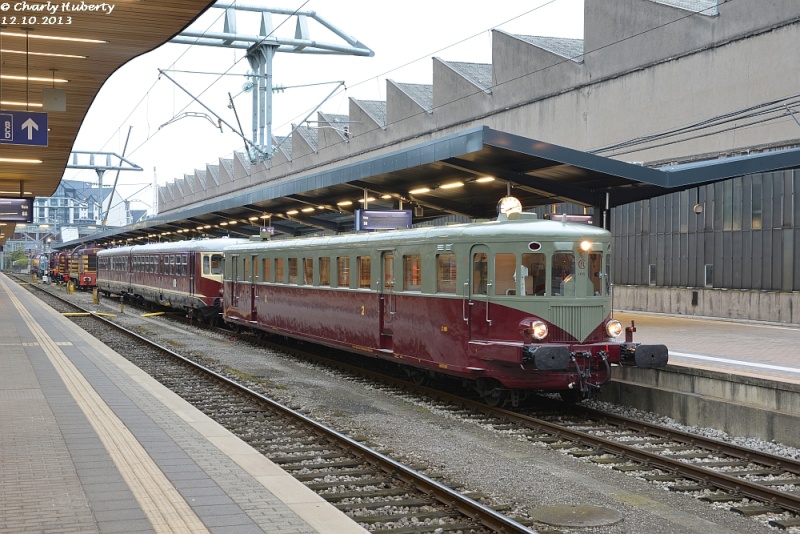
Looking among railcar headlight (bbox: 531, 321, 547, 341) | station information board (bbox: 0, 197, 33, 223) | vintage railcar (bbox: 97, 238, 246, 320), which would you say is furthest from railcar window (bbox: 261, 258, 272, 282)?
railcar headlight (bbox: 531, 321, 547, 341)

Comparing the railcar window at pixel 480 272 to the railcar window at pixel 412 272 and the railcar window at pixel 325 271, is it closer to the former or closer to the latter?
the railcar window at pixel 412 272

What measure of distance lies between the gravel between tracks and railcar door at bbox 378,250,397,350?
3.34 feet

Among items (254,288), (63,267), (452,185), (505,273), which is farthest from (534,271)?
(63,267)

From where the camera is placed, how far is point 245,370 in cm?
Answer: 1806

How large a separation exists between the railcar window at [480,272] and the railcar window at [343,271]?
4.45 metres

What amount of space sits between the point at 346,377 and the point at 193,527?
1104 cm

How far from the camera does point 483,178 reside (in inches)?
711

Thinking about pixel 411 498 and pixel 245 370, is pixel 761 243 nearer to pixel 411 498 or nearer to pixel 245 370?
pixel 245 370

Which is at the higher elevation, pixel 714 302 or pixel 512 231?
pixel 512 231

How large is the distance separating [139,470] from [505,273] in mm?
6581

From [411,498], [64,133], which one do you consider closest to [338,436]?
[411,498]

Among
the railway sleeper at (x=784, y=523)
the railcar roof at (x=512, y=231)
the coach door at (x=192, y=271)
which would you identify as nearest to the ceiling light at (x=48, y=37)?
the railcar roof at (x=512, y=231)

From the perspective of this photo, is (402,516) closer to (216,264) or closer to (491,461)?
(491,461)

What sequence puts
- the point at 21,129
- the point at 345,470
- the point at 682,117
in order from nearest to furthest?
the point at 345,470, the point at 21,129, the point at 682,117
